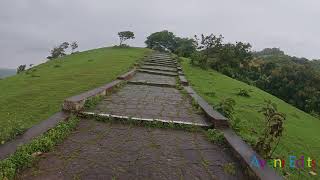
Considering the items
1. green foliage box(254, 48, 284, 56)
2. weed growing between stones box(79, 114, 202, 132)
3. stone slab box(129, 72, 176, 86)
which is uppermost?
green foliage box(254, 48, 284, 56)

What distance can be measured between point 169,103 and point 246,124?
215 cm

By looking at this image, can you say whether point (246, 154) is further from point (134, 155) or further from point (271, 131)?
point (134, 155)

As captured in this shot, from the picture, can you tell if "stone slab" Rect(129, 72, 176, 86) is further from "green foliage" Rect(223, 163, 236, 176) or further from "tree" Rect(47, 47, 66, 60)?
"tree" Rect(47, 47, 66, 60)

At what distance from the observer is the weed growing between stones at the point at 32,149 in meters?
3.54

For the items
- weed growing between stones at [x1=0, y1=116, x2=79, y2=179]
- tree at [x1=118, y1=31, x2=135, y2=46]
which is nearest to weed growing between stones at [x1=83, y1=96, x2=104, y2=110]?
weed growing between stones at [x1=0, y1=116, x2=79, y2=179]

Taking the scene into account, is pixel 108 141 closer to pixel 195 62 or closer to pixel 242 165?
pixel 242 165

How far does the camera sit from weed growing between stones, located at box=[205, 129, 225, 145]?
18.2ft

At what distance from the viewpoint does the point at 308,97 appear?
26516 millimetres

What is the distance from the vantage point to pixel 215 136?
5.71 meters

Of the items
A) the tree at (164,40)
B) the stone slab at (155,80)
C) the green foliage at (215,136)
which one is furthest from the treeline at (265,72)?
the tree at (164,40)

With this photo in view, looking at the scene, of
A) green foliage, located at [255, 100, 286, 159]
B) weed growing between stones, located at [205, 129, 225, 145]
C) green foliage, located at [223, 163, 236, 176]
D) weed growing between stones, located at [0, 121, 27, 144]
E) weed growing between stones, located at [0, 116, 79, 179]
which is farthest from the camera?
weed growing between stones, located at [205, 129, 225, 145]

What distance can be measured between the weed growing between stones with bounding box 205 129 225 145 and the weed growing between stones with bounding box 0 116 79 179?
2572mm

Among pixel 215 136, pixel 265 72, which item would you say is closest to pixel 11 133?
pixel 215 136

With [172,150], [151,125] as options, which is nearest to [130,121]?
[151,125]
